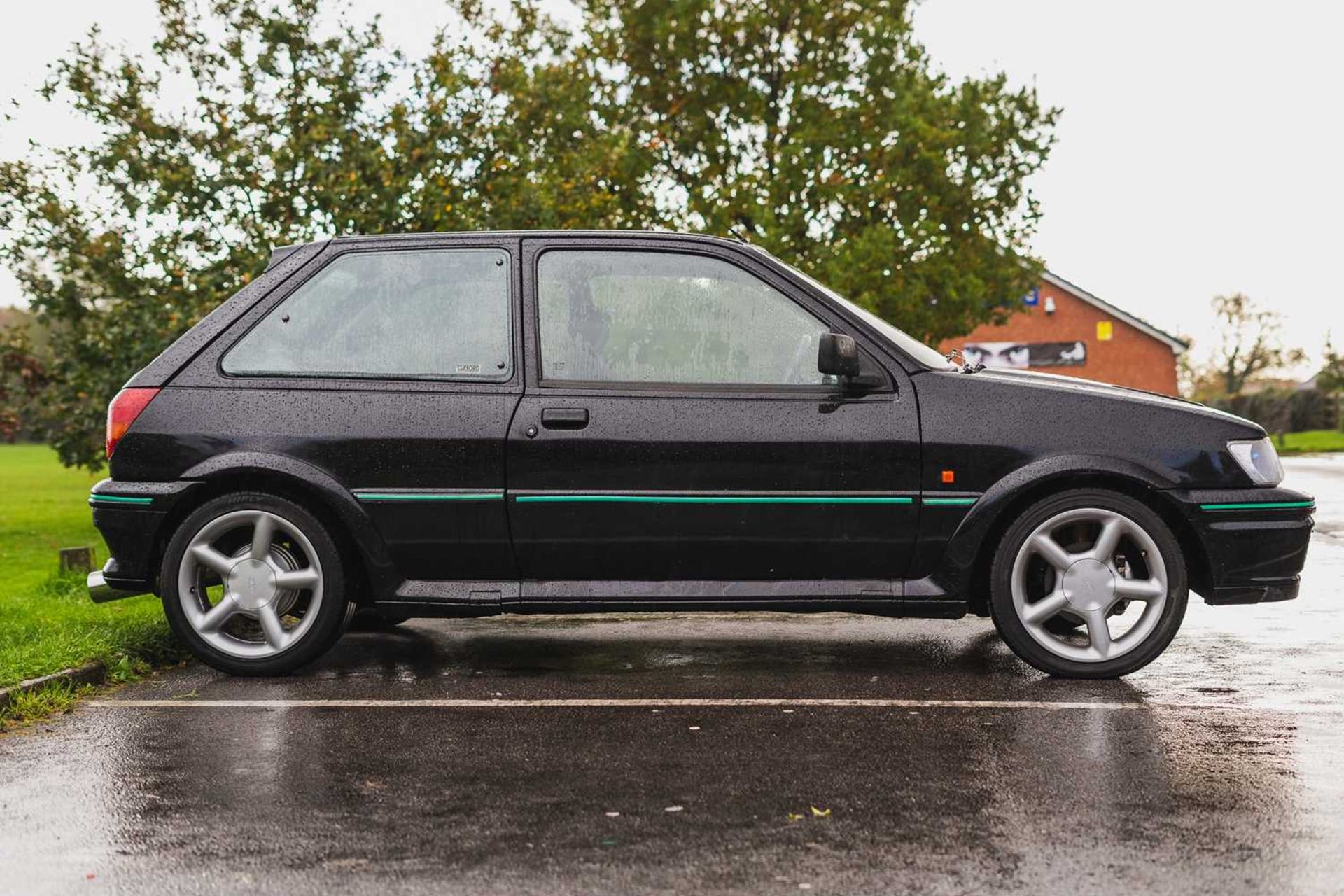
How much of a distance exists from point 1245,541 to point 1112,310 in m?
50.3

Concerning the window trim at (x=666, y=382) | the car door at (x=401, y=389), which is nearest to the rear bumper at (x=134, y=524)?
the car door at (x=401, y=389)

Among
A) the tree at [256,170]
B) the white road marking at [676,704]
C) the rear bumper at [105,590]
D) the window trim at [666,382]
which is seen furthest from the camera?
the tree at [256,170]

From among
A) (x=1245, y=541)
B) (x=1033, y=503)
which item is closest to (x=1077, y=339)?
(x=1245, y=541)

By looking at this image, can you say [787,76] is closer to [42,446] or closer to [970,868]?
[970,868]

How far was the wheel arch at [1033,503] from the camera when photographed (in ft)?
19.1

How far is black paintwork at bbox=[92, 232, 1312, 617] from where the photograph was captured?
19.3 feet

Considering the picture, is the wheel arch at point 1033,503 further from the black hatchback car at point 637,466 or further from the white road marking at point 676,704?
the white road marking at point 676,704

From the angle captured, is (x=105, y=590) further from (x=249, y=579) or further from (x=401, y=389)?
(x=401, y=389)

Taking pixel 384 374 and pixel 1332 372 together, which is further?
pixel 1332 372

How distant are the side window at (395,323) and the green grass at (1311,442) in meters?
39.6

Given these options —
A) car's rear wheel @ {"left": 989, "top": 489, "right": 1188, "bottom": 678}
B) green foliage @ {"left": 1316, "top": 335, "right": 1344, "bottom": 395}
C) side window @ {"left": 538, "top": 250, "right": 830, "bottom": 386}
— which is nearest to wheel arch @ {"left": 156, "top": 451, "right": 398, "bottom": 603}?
side window @ {"left": 538, "top": 250, "right": 830, "bottom": 386}

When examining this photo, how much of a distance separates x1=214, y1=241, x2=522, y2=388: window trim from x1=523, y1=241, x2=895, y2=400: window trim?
0.08 meters

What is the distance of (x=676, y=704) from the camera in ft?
18.2

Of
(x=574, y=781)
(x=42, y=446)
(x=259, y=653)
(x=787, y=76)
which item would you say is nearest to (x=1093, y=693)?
(x=574, y=781)
